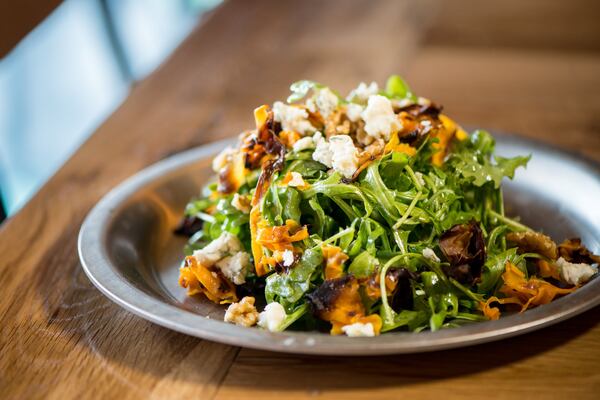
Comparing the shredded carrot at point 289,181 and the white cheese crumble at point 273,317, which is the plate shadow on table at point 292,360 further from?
the shredded carrot at point 289,181

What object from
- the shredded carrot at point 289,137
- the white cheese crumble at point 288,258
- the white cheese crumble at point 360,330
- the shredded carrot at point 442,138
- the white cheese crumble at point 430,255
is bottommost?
the white cheese crumble at point 360,330

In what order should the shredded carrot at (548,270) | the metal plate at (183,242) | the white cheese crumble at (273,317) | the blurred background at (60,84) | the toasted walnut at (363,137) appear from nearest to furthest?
1. the metal plate at (183,242)
2. the white cheese crumble at (273,317)
3. the shredded carrot at (548,270)
4. the toasted walnut at (363,137)
5. the blurred background at (60,84)

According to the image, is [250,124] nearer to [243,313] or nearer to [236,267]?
[236,267]

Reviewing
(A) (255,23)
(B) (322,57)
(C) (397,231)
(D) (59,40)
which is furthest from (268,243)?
(D) (59,40)

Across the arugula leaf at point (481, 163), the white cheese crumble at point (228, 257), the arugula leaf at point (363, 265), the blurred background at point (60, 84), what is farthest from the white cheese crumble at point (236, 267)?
the blurred background at point (60, 84)

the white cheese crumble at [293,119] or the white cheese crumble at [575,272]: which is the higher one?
the white cheese crumble at [293,119]

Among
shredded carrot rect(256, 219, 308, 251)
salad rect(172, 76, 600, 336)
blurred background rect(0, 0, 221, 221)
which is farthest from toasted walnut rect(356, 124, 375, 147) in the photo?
blurred background rect(0, 0, 221, 221)

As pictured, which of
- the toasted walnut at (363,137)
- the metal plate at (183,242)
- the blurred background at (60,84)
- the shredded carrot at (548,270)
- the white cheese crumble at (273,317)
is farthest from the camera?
the blurred background at (60,84)

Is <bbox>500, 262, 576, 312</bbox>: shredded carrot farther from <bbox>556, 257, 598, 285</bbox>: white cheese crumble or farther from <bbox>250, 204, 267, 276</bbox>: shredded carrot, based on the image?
<bbox>250, 204, 267, 276</bbox>: shredded carrot
